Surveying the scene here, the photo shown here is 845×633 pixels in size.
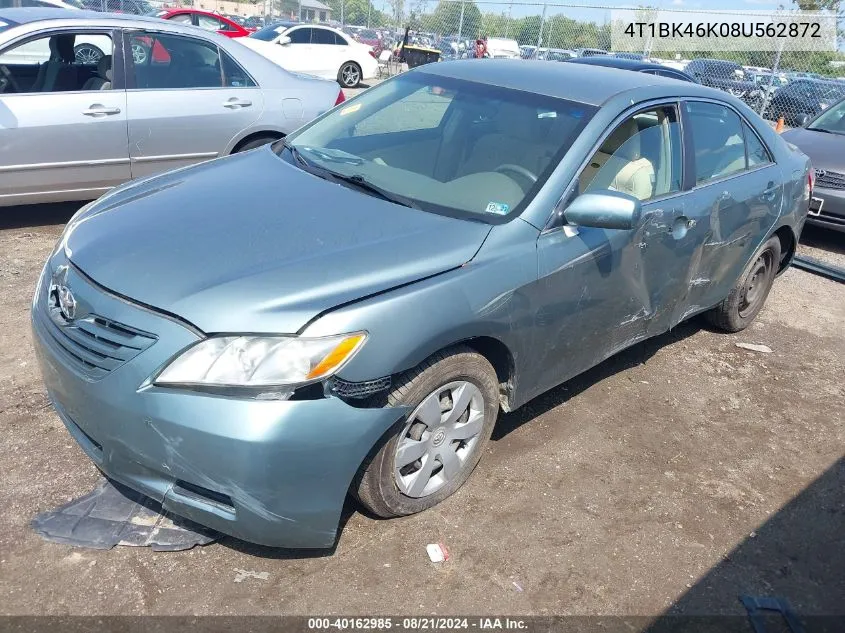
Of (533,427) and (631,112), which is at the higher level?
(631,112)

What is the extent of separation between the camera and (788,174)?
4812mm

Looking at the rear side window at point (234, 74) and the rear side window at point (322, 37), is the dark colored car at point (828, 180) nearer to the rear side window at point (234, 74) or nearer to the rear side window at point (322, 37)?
the rear side window at point (234, 74)

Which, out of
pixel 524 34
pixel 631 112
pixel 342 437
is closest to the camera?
pixel 342 437

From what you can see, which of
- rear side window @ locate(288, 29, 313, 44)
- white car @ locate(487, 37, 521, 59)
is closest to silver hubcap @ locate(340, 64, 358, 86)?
rear side window @ locate(288, 29, 313, 44)

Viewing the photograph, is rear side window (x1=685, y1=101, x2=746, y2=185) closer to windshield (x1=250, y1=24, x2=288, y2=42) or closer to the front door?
the front door

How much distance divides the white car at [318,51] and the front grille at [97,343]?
1504cm

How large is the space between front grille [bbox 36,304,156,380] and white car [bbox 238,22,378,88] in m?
15.0

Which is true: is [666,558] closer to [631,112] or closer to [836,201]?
[631,112]

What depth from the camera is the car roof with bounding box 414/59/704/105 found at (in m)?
3.58

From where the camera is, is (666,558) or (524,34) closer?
(666,558)

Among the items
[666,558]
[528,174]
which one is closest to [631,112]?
[528,174]

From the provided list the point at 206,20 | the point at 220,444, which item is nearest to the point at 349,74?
the point at 206,20

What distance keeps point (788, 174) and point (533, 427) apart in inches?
102

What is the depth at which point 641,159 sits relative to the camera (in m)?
3.66
